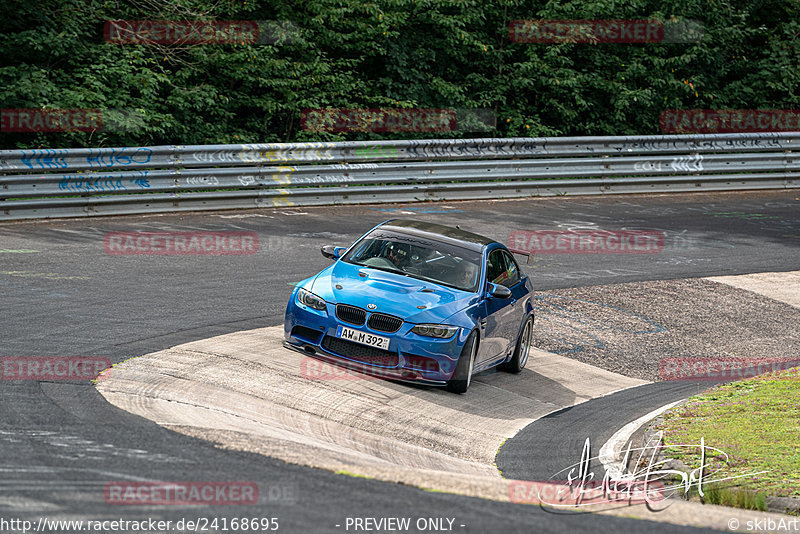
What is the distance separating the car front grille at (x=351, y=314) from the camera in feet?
32.0

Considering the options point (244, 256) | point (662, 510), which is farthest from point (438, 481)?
point (244, 256)

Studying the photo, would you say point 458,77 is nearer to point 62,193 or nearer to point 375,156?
point 375,156

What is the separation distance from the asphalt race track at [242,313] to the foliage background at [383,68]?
11.7 feet

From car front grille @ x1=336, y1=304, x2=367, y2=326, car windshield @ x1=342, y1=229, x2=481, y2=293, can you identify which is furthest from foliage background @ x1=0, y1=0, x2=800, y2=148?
car front grille @ x1=336, y1=304, x2=367, y2=326

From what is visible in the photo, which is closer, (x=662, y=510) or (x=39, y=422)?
(x=662, y=510)

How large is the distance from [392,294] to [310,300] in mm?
883

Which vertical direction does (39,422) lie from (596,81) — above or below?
below

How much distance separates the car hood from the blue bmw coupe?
0.03 feet

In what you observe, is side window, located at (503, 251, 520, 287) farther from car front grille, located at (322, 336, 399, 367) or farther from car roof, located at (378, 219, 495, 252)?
car front grille, located at (322, 336, 399, 367)

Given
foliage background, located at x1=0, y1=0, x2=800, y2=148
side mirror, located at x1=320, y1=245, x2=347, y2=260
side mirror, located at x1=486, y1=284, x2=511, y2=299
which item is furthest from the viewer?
foliage background, located at x1=0, y1=0, x2=800, y2=148

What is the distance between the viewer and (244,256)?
15.4 meters

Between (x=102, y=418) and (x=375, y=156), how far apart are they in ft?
46.9

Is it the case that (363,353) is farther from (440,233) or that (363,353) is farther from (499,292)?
(440,233)

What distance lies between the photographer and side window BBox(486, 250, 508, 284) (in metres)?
11.0
